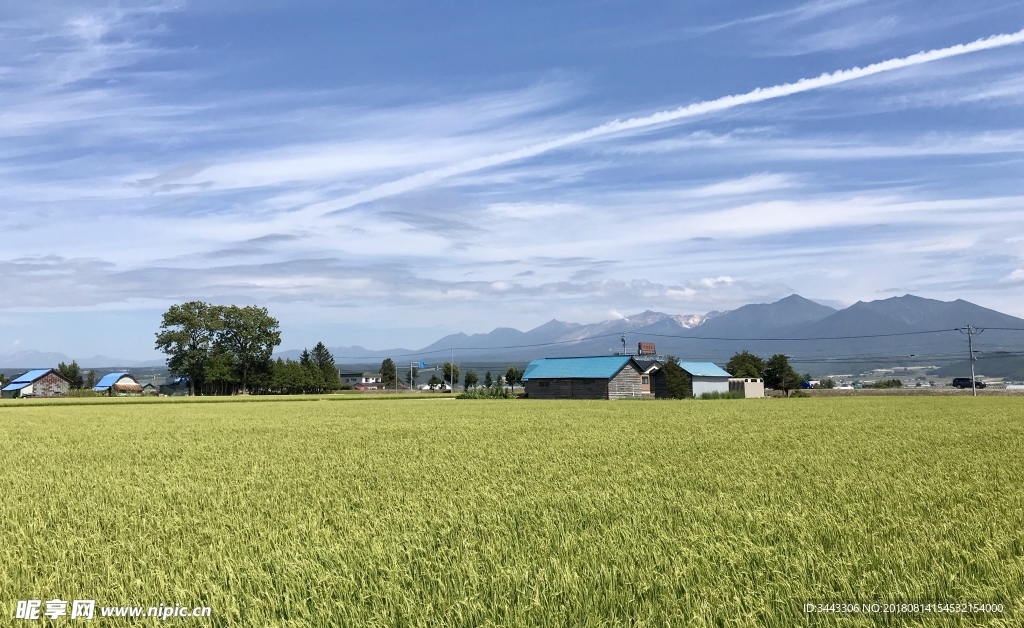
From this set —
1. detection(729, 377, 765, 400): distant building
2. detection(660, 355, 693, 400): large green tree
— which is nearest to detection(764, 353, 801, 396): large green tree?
detection(729, 377, 765, 400): distant building

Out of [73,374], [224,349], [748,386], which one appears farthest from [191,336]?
[748,386]

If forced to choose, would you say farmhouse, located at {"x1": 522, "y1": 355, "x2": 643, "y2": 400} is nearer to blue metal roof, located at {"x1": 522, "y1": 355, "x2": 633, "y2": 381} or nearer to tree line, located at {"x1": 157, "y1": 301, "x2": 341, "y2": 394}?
blue metal roof, located at {"x1": 522, "y1": 355, "x2": 633, "y2": 381}

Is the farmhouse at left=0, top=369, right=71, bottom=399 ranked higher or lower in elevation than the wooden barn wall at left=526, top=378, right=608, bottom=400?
higher

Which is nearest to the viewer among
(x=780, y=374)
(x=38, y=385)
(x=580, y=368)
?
(x=580, y=368)

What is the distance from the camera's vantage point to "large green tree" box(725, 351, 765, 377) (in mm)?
118312

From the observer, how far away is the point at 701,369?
321 feet

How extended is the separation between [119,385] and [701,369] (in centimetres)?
14117

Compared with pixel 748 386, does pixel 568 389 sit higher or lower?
higher

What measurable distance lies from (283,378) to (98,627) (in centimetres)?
14289

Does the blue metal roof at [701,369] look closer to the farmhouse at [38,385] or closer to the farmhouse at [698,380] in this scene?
the farmhouse at [698,380]

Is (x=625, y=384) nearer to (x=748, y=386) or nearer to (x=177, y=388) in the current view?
(x=748, y=386)

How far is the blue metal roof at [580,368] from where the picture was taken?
302 ft

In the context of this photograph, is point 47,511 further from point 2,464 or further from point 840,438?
point 840,438

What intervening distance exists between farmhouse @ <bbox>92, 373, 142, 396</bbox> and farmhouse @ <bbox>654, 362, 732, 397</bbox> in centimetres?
12574
